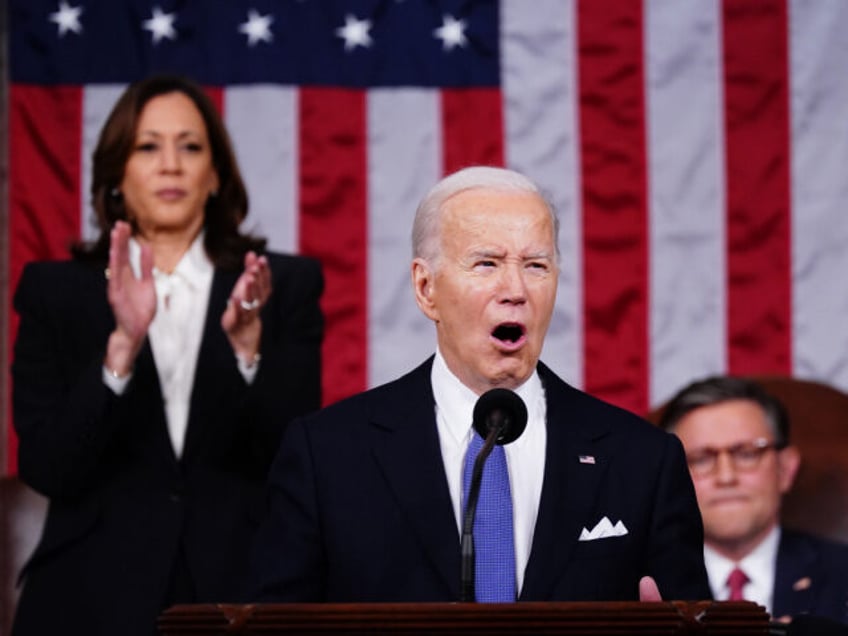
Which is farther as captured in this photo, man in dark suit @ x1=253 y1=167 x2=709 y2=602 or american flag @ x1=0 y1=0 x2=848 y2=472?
american flag @ x1=0 y1=0 x2=848 y2=472

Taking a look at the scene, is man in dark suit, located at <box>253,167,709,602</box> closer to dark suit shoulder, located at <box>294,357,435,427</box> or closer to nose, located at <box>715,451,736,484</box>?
dark suit shoulder, located at <box>294,357,435,427</box>

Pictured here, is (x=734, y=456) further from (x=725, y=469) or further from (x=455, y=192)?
(x=455, y=192)

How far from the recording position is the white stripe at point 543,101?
4.57m

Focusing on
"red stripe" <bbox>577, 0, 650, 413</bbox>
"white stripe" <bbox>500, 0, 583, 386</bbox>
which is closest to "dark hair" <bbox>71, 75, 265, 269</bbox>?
"white stripe" <bbox>500, 0, 583, 386</bbox>

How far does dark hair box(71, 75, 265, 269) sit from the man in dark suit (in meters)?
1.00

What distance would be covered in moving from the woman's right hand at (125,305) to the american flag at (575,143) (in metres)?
1.37

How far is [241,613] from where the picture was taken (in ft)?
6.06

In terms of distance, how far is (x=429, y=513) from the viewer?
7.56ft

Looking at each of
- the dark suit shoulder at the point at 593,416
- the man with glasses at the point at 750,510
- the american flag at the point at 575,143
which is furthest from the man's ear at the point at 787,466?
the dark suit shoulder at the point at 593,416

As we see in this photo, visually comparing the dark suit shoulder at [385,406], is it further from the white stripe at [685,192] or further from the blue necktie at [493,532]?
the white stripe at [685,192]

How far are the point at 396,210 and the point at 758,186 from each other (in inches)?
40.8

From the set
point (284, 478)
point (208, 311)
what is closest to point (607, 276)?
point (208, 311)

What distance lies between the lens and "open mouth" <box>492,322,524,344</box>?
2.38 metres

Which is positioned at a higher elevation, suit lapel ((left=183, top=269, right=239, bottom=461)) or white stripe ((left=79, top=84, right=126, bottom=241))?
white stripe ((left=79, top=84, right=126, bottom=241))
